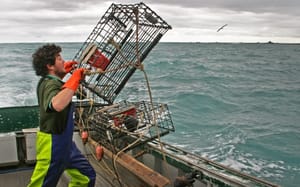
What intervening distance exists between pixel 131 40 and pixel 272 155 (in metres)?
5.70

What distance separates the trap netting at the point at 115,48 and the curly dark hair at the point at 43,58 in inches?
54.8

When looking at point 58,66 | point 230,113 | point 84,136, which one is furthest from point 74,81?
point 230,113

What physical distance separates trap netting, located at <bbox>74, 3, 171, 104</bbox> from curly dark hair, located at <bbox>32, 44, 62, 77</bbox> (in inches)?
54.8

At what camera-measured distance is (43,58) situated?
2.74 m

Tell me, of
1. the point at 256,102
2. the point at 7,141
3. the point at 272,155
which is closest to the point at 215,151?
the point at 272,155

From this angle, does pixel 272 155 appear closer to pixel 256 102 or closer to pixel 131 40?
pixel 131 40

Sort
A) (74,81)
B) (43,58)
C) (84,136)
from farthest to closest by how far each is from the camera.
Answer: (84,136)
(43,58)
(74,81)

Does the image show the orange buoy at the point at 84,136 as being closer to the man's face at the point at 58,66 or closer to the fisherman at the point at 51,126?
the fisherman at the point at 51,126

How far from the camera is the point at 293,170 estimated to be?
25.9ft

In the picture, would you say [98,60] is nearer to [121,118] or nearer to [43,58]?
[121,118]

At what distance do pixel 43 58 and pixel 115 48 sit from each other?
5.25 feet

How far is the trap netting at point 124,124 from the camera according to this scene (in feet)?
12.9

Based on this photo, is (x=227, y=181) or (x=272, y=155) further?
(x=272, y=155)

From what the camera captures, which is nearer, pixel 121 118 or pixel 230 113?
pixel 121 118
